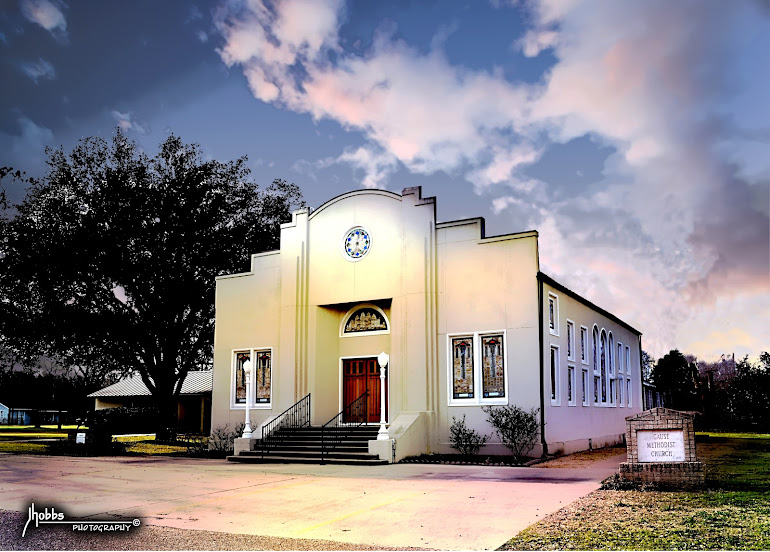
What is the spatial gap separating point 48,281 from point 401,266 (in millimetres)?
16169

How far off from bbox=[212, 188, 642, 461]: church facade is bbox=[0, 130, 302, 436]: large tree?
6525 mm

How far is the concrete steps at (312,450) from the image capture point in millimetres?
18766

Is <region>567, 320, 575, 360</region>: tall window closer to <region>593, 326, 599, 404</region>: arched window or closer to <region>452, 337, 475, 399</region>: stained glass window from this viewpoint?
<region>593, 326, 599, 404</region>: arched window

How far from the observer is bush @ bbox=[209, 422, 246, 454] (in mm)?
23498

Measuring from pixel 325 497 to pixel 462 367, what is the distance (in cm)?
923

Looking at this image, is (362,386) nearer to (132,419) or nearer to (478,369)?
(478,369)

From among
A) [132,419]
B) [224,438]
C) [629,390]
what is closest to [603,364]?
[629,390]

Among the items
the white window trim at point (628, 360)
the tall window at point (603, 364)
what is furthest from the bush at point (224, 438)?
the white window trim at point (628, 360)

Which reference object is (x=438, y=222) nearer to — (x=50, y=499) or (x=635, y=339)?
(x=50, y=499)

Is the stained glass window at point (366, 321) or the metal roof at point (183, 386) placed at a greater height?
the stained glass window at point (366, 321)

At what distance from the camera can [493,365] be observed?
19906mm

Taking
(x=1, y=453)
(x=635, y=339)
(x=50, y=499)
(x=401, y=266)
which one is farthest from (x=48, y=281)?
(x=635, y=339)

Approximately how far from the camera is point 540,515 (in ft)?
31.6

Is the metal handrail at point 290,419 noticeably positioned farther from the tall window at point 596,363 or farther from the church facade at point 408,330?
the tall window at point 596,363
